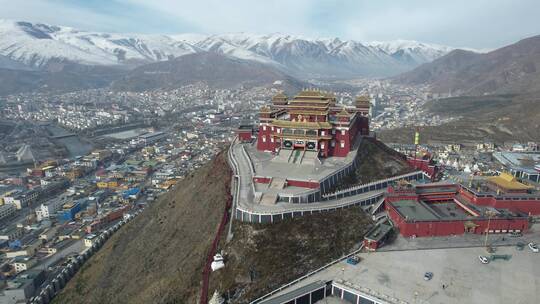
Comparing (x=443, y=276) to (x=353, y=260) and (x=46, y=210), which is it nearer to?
(x=353, y=260)

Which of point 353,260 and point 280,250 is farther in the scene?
point 280,250

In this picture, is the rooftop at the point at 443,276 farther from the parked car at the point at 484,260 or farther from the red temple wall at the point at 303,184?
the red temple wall at the point at 303,184

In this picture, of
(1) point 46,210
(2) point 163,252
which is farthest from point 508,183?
(1) point 46,210

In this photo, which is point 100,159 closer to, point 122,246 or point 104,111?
point 122,246

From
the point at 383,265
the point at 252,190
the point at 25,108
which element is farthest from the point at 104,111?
the point at 383,265

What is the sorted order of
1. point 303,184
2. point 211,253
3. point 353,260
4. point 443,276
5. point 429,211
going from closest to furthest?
point 443,276, point 353,260, point 211,253, point 429,211, point 303,184

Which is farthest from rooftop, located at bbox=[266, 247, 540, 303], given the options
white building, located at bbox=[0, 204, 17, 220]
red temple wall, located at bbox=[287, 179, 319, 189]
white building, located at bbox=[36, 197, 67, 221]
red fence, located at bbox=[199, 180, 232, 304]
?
white building, located at bbox=[0, 204, 17, 220]

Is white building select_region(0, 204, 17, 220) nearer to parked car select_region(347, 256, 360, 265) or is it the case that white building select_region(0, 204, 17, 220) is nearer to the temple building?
the temple building

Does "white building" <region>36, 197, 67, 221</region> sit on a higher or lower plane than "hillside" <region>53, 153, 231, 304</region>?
lower
